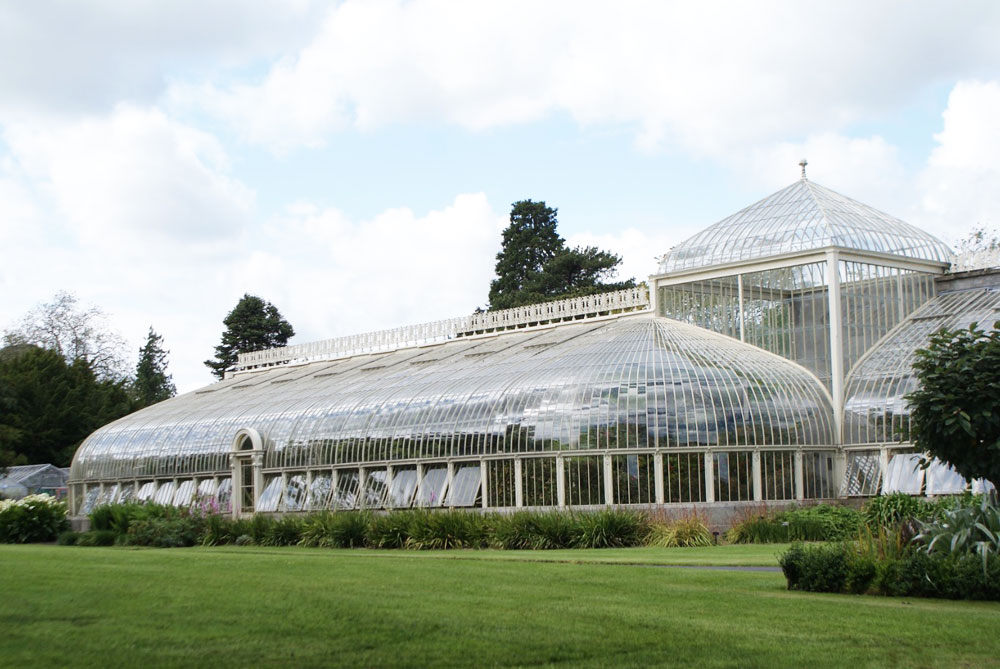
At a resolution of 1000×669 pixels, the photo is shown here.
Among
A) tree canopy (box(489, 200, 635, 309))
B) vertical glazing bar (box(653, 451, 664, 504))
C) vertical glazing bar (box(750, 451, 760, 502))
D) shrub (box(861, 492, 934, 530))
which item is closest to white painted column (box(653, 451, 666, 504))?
vertical glazing bar (box(653, 451, 664, 504))

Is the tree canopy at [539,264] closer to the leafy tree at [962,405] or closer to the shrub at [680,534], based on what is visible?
the shrub at [680,534]

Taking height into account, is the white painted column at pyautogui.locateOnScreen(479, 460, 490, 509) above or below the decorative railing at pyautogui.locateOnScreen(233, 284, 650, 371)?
below

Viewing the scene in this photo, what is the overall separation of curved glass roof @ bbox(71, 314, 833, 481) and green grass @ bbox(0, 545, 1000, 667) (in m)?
15.9

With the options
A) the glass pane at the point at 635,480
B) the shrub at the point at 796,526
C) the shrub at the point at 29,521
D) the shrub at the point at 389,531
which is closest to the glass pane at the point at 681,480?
the glass pane at the point at 635,480

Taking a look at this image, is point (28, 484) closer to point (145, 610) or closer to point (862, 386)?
point (862, 386)

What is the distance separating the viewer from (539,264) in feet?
294

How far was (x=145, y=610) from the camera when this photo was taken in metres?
13.7

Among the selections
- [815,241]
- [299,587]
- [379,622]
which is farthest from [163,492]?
[379,622]

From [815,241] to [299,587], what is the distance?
2781cm

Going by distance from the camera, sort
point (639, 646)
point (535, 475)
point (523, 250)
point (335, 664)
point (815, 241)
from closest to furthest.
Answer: point (335, 664), point (639, 646), point (535, 475), point (815, 241), point (523, 250)

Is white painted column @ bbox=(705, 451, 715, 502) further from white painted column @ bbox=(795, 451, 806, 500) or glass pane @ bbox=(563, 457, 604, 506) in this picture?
white painted column @ bbox=(795, 451, 806, 500)

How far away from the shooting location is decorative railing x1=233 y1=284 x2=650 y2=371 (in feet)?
152

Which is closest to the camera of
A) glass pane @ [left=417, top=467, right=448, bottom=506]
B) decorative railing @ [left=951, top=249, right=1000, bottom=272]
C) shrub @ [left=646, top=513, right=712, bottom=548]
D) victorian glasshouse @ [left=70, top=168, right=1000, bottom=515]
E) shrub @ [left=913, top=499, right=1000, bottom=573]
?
shrub @ [left=913, top=499, right=1000, bottom=573]

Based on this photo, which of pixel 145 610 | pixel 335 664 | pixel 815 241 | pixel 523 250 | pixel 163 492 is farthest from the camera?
pixel 523 250
